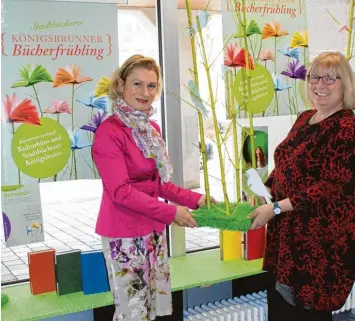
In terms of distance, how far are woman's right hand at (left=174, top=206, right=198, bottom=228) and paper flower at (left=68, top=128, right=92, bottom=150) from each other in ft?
2.27

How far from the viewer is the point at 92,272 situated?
234cm

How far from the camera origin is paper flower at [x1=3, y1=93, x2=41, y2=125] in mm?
2152

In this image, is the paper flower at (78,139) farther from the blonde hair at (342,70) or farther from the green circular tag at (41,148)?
the blonde hair at (342,70)

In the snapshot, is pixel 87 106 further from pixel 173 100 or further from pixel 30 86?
pixel 173 100

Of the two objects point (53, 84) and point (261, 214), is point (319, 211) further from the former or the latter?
point (53, 84)

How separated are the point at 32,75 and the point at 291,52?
156 centimetres

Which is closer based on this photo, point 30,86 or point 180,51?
point 30,86

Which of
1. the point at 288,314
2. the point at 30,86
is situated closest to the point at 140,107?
the point at 30,86

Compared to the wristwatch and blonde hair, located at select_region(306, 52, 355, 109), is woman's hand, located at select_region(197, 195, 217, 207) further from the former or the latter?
blonde hair, located at select_region(306, 52, 355, 109)

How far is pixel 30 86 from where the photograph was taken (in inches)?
86.7

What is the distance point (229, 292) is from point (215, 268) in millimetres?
366

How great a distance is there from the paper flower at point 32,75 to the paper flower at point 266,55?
1.27 metres

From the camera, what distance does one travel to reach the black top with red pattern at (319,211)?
1.78 meters

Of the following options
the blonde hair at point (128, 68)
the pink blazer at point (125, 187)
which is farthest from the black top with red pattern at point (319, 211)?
the blonde hair at point (128, 68)
